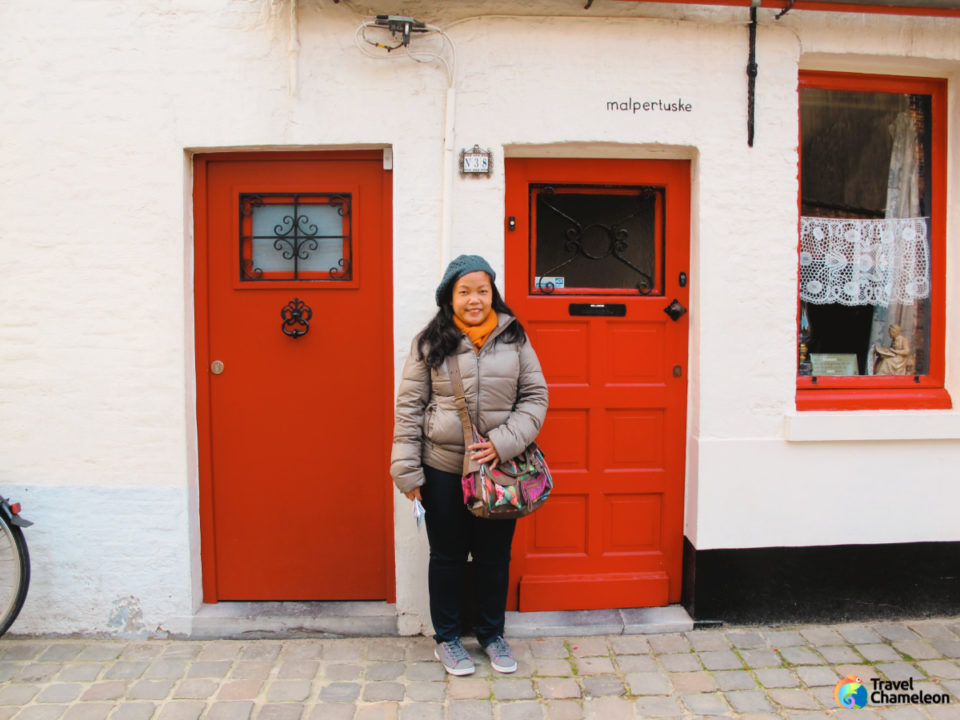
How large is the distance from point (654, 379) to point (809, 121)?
5.63ft

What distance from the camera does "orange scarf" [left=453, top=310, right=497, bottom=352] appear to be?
123 inches

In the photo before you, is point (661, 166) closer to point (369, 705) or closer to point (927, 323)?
point (927, 323)

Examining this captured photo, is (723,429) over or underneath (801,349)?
underneath

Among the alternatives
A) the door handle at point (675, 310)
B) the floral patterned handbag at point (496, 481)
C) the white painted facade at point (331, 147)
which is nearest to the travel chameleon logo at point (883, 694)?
the white painted facade at point (331, 147)

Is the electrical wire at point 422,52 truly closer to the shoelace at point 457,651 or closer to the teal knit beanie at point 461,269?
the teal knit beanie at point 461,269

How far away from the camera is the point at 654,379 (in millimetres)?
3785

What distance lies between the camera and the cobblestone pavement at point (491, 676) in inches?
116

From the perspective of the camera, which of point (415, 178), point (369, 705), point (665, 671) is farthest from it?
point (415, 178)

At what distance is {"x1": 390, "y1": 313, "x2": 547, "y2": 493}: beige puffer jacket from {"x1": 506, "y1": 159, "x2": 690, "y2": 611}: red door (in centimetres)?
57

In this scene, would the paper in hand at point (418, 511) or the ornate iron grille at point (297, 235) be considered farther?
the ornate iron grille at point (297, 235)

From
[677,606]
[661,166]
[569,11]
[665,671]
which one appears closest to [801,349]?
[661,166]

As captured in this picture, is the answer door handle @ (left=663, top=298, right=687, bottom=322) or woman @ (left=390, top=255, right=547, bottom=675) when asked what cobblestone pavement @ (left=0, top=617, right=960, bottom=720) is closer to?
woman @ (left=390, top=255, right=547, bottom=675)

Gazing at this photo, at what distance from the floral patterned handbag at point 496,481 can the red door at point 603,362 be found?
63 centimetres

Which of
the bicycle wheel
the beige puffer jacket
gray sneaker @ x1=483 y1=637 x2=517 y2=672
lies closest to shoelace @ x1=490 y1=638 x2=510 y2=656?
gray sneaker @ x1=483 y1=637 x2=517 y2=672
